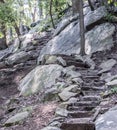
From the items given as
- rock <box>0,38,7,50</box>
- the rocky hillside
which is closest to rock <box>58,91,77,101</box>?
the rocky hillside

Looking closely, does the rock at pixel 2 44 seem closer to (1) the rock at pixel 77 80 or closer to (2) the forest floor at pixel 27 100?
(2) the forest floor at pixel 27 100

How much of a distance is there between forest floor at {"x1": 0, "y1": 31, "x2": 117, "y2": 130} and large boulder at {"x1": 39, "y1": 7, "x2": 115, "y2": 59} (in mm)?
612

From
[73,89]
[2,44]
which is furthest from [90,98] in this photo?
[2,44]

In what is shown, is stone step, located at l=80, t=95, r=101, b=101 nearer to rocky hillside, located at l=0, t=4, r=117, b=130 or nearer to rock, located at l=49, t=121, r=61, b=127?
rocky hillside, located at l=0, t=4, r=117, b=130

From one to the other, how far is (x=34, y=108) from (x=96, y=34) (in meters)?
6.72

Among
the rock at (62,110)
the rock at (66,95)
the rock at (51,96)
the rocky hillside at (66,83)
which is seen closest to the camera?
the rocky hillside at (66,83)

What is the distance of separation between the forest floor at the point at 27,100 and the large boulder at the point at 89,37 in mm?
612

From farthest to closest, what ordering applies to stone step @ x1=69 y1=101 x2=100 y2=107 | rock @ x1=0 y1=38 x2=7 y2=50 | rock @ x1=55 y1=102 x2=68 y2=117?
1. rock @ x1=0 y1=38 x2=7 y2=50
2. stone step @ x1=69 y1=101 x2=100 y2=107
3. rock @ x1=55 y1=102 x2=68 y2=117

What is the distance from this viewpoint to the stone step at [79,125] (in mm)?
5970

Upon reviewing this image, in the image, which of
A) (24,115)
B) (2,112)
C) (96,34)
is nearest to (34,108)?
(24,115)

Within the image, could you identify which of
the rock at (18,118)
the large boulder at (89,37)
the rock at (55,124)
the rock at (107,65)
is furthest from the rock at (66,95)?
the large boulder at (89,37)

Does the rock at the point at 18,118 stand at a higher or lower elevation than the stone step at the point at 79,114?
lower

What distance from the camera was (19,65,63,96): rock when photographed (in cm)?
1085

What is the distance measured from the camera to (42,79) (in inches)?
446
